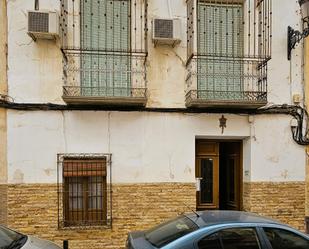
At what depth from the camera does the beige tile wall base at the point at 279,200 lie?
24.1 ft

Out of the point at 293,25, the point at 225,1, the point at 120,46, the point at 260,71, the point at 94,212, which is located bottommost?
the point at 94,212

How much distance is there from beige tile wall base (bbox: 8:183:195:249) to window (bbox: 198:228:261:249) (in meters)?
3.03

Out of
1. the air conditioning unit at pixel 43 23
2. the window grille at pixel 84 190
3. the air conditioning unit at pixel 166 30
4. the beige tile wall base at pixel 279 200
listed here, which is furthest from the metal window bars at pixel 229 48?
the air conditioning unit at pixel 43 23

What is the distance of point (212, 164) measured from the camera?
784cm

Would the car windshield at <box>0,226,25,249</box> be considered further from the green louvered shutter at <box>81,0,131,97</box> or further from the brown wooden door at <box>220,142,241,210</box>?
the brown wooden door at <box>220,142,241,210</box>

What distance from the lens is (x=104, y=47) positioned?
713cm

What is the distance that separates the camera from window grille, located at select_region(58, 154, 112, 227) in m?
6.89

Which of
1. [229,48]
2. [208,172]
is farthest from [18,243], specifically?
[229,48]

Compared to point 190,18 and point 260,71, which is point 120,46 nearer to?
point 190,18

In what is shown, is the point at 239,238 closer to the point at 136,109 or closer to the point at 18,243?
the point at 18,243

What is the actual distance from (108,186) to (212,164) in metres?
2.47

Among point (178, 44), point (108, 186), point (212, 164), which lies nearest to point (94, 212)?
point (108, 186)

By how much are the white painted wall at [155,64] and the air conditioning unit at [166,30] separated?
0.97 feet

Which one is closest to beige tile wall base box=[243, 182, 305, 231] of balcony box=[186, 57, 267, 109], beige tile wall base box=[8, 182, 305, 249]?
beige tile wall base box=[8, 182, 305, 249]
